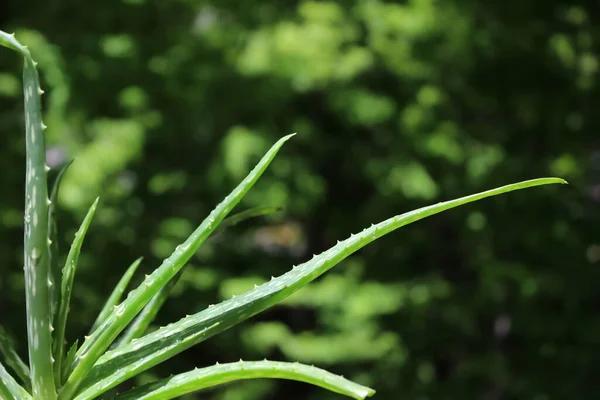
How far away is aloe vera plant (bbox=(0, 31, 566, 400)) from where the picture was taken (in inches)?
15.4

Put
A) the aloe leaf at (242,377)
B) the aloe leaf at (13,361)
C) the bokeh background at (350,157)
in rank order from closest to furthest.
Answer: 1. the aloe leaf at (242,377)
2. the aloe leaf at (13,361)
3. the bokeh background at (350,157)

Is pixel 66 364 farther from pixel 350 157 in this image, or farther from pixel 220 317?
pixel 350 157

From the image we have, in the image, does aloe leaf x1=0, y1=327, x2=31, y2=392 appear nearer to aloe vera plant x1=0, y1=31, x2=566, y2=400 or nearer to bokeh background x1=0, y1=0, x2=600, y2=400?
aloe vera plant x1=0, y1=31, x2=566, y2=400

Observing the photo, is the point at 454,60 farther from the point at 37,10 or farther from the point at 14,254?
the point at 14,254

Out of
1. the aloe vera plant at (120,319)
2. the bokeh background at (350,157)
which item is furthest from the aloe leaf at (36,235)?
the bokeh background at (350,157)

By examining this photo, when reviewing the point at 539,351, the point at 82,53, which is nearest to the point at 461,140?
the point at 539,351

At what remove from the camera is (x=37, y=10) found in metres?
2.28

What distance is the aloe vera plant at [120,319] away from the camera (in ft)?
1.28

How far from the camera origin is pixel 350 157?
7.70 feet

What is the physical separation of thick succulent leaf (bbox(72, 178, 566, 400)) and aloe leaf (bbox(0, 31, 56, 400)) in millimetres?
42

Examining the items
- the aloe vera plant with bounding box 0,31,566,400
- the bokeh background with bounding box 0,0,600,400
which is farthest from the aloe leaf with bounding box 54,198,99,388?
the bokeh background with bounding box 0,0,600,400

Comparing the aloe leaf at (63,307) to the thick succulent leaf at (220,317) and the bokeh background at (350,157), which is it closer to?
the thick succulent leaf at (220,317)

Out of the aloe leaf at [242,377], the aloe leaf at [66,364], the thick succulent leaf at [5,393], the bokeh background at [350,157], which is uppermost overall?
the bokeh background at [350,157]

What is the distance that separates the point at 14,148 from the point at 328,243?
1207mm
